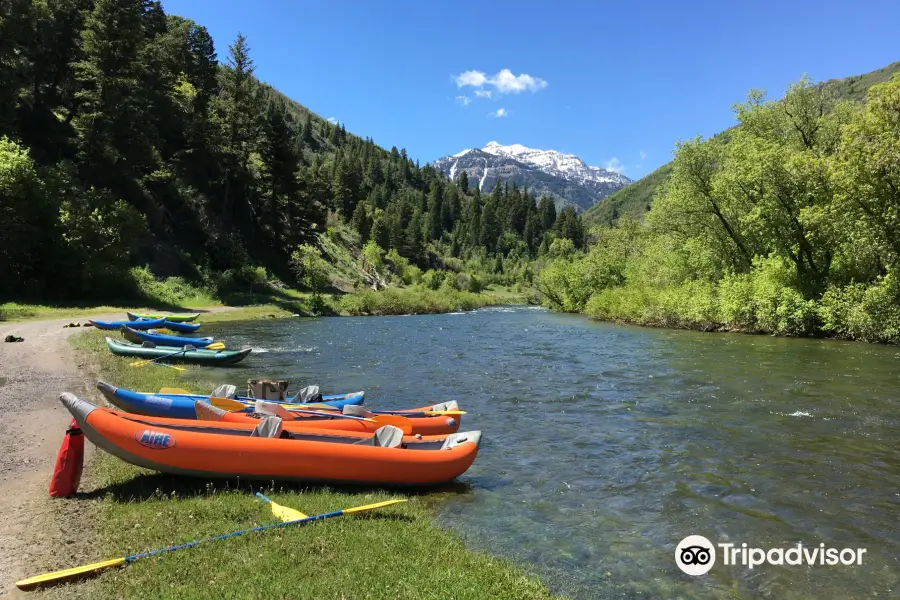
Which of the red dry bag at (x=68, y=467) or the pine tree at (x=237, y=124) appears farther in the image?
the pine tree at (x=237, y=124)

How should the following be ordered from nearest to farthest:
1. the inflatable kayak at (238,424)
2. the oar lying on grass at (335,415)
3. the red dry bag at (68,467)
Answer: the red dry bag at (68,467) < the inflatable kayak at (238,424) < the oar lying on grass at (335,415)

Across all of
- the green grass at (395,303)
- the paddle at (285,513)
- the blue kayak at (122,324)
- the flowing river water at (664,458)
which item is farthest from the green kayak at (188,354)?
the green grass at (395,303)

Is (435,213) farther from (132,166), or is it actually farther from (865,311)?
(865,311)

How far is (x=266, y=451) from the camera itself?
8.39 metres

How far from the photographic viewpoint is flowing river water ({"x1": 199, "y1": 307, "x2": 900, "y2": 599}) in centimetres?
678

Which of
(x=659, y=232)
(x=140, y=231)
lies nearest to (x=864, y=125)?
(x=659, y=232)

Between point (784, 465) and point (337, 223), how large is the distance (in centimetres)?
10270

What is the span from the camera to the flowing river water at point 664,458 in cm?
678

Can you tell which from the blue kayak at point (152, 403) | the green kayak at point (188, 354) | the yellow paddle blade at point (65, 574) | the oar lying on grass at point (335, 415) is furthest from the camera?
the green kayak at point (188, 354)

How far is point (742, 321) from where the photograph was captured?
34.9 metres

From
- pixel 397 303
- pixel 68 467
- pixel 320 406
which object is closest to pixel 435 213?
pixel 397 303

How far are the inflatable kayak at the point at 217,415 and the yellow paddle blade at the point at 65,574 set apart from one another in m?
4.05

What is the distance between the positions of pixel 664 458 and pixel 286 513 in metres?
7.85

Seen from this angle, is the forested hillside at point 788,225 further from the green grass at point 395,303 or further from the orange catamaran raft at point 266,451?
the orange catamaran raft at point 266,451
